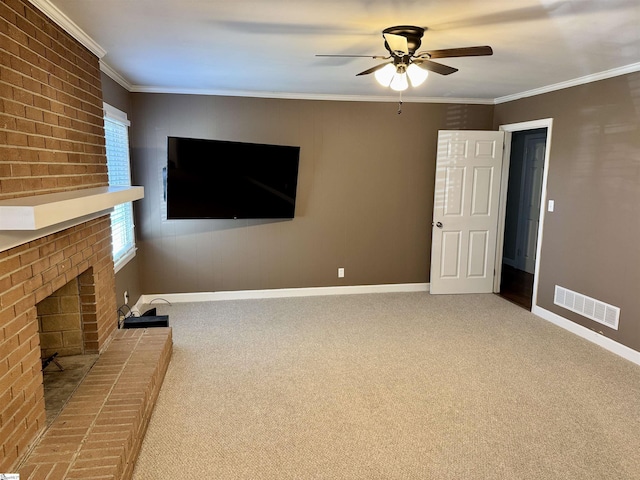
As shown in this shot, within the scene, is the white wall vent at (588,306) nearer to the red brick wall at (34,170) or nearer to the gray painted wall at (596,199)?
the gray painted wall at (596,199)

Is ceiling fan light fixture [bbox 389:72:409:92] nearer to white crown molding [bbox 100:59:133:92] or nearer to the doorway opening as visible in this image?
white crown molding [bbox 100:59:133:92]

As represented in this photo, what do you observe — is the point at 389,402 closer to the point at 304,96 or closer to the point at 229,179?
the point at 229,179

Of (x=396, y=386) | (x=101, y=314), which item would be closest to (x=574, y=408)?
(x=396, y=386)

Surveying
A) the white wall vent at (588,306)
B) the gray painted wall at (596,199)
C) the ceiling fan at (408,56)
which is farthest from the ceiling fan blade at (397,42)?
the white wall vent at (588,306)

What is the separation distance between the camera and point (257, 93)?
474cm

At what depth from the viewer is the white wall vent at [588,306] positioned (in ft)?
12.3

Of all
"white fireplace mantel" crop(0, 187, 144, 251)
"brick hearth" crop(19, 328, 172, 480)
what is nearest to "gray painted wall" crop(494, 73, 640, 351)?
"brick hearth" crop(19, 328, 172, 480)

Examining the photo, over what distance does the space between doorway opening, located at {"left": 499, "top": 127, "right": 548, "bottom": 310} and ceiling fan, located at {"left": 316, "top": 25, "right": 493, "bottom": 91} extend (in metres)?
4.00

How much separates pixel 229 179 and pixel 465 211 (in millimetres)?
2908

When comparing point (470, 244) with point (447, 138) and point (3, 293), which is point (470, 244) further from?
point (3, 293)

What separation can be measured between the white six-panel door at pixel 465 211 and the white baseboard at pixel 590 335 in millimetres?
926

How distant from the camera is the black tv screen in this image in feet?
13.8

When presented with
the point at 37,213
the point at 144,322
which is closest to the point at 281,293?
the point at 144,322

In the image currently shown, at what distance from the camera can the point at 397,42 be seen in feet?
7.72
